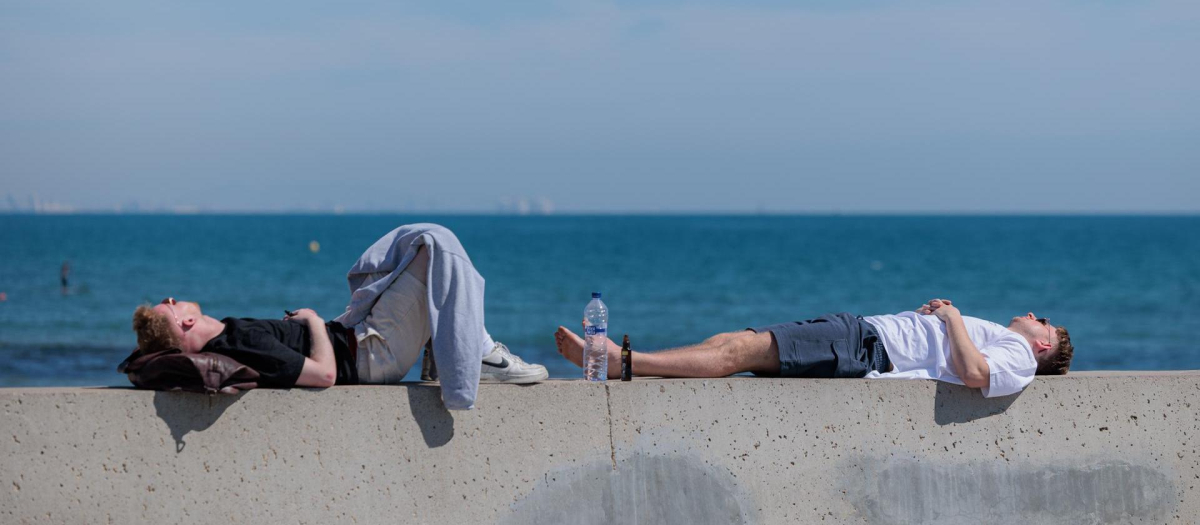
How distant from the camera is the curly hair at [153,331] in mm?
4371

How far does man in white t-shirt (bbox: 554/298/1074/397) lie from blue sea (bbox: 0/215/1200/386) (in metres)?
11.1

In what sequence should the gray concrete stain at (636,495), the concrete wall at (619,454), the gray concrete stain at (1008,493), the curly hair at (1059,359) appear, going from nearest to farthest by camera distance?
the concrete wall at (619,454) < the gray concrete stain at (636,495) < the gray concrete stain at (1008,493) < the curly hair at (1059,359)

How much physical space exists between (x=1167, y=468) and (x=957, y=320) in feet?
3.89

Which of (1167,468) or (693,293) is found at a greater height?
(693,293)

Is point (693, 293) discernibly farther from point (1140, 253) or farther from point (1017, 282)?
point (1140, 253)

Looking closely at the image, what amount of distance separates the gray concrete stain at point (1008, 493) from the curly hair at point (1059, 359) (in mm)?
504

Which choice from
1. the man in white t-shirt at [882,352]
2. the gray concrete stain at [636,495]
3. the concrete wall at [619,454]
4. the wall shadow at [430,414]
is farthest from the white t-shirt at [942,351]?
the wall shadow at [430,414]

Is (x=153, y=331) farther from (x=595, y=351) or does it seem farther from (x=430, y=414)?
(x=595, y=351)

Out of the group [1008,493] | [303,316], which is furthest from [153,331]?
[1008,493]

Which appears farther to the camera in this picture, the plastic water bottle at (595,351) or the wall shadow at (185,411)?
the plastic water bottle at (595,351)

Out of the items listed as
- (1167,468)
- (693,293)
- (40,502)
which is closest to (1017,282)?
(693,293)

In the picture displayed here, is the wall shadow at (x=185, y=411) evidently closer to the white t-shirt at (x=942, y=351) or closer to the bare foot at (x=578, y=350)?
the bare foot at (x=578, y=350)

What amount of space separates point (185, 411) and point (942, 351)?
11.4 feet

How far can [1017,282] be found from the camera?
137ft
